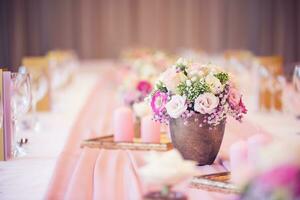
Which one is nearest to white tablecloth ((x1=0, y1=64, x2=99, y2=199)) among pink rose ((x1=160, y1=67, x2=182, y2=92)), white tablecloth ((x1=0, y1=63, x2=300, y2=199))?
white tablecloth ((x1=0, y1=63, x2=300, y2=199))

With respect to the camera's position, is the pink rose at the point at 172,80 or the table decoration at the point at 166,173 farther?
the pink rose at the point at 172,80

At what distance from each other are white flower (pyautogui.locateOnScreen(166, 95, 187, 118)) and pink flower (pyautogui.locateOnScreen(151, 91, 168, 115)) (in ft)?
0.16

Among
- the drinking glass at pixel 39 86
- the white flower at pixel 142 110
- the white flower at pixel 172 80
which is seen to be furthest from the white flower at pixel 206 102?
the drinking glass at pixel 39 86

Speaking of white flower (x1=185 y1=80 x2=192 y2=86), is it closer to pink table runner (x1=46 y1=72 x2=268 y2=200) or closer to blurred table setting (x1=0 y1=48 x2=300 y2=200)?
blurred table setting (x1=0 y1=48 x2=300 y2=200)

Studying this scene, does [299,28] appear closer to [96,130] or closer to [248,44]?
[248,44]

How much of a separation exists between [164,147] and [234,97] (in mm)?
552

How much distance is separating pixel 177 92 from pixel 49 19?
38.1 ft

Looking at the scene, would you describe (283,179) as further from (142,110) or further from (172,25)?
(172,25)

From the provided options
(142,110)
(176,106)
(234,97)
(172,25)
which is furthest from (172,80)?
(172,25)

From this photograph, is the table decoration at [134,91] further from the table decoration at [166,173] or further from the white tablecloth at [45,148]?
the table decoration at [166,173]

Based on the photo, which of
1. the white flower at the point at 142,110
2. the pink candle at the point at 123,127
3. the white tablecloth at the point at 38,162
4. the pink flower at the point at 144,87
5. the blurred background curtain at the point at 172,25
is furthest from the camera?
the blurred background curtain at the point at 172,25

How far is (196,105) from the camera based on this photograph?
2.79 metres

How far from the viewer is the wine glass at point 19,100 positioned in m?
3.26

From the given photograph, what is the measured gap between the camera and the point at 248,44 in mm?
14422
